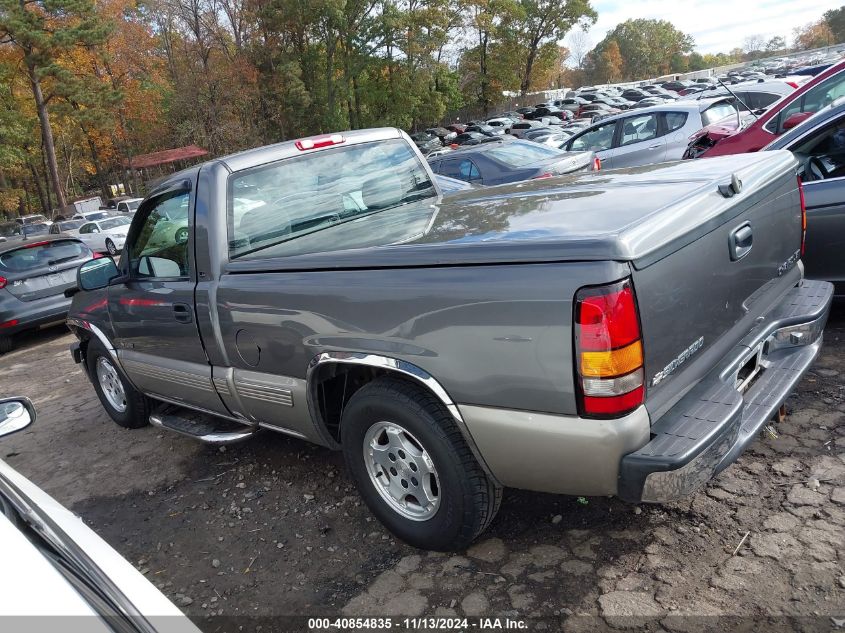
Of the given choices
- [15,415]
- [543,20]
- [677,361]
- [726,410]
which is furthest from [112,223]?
[543,20]

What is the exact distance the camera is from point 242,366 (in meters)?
3.58

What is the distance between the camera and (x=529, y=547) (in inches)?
117

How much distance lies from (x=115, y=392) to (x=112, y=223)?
60.4 ft

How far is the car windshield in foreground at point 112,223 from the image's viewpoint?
21.2 metres

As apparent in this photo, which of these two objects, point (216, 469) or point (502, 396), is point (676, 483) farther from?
point (216, 469)

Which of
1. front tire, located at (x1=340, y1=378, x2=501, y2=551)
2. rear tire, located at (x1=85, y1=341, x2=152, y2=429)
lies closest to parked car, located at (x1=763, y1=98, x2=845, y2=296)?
front tire, located at (x1=340, y1=378, x2=501, y2=551)

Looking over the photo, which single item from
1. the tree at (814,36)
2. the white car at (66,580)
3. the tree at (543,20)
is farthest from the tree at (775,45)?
the white car at (66,580)

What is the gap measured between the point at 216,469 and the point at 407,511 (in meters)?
1.86

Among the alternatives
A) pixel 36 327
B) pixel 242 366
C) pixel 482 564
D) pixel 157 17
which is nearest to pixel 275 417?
pixel 242 366

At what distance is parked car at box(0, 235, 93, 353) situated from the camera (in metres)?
9.16

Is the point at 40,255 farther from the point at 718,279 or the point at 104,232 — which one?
the point at 104,232

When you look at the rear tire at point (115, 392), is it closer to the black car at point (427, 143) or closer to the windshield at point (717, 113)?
the windshield at point (717, 113)

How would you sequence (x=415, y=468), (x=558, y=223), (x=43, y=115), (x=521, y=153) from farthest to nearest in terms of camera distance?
1. (x=43, y=115)
2. (x=521, y=153)
3. (x=415, y=468)
4. (x=558, y=223)

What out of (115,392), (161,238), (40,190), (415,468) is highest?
(40,190)
